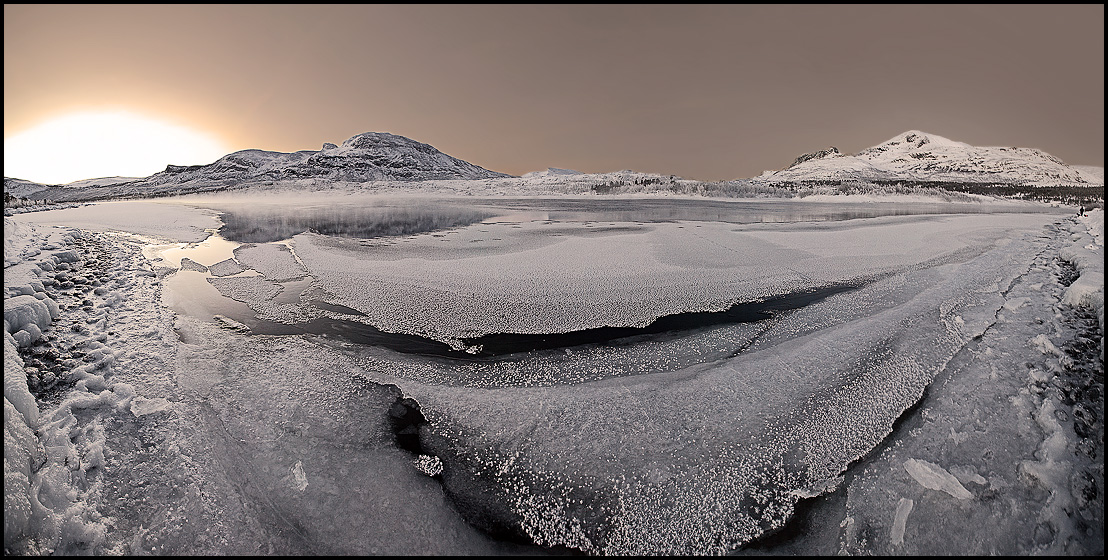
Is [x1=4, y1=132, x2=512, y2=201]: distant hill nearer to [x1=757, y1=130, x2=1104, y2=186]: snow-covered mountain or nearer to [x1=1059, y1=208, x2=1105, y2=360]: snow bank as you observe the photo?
[x1=757, y1=130, x2=1104, y2=186]: snow-covered mountain

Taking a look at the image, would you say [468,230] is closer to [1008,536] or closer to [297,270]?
[297,270]

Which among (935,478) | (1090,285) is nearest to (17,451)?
(935,478)

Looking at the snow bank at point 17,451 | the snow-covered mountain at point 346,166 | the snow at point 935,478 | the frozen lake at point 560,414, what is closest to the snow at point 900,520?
the frozen lake at point 560,414

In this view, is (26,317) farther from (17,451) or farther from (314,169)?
(314,169)

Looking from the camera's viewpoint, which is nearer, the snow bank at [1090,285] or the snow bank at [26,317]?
the snow bank at [26,317]

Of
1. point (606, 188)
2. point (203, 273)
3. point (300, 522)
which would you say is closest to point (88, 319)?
A: point (203, 273)

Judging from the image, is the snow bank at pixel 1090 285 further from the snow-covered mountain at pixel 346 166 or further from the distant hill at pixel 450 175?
the snow-covered mountain at pixel 346 166
